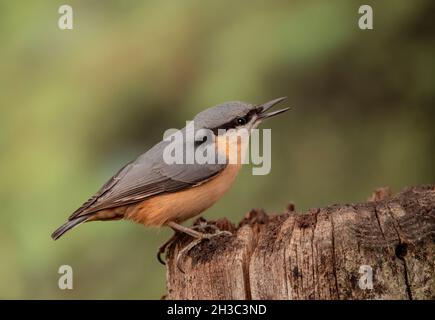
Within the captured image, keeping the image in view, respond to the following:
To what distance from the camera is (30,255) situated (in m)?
5.21

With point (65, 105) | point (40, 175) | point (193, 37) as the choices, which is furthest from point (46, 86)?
point (193, 37)

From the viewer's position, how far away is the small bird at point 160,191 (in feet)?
14.8

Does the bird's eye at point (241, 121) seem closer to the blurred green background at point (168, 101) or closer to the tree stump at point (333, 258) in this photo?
the blurred green background at point (168, 101)

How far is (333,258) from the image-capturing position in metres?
3.18

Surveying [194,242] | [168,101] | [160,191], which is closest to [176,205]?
[160,191]

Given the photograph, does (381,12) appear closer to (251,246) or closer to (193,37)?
(193,37)

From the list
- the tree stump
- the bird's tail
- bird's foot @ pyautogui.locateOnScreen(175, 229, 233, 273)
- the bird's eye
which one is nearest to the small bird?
the bird's tail

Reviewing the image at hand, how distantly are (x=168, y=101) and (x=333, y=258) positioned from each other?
9.65 ft

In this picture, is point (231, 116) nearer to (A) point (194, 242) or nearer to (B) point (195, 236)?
(B) point (195, 236)

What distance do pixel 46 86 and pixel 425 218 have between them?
133 inches

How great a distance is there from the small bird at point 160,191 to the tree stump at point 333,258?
0.92 meters

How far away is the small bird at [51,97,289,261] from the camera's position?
14.8ft

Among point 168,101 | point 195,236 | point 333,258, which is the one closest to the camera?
point 333,258

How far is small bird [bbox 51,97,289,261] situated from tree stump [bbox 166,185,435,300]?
3.01ft
